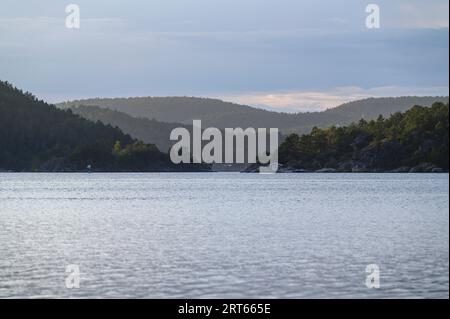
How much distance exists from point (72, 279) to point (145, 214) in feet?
155

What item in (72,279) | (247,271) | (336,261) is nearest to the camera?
(72,279)

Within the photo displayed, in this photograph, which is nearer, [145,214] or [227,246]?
[227,246]

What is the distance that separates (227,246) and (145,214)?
33811 mm

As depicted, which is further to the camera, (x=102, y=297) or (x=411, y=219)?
(x=411, y=219)

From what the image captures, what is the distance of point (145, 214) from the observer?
85.4 meters

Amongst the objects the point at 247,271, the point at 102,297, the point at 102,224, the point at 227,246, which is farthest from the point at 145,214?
the point at 102,297
